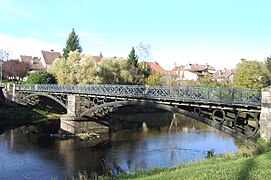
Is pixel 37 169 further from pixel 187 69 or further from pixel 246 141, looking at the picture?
pixel 187 69

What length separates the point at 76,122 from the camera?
104 ft

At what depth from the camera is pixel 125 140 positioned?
93.6ft

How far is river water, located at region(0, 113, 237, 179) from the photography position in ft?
64.4

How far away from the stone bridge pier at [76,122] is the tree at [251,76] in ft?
81.6

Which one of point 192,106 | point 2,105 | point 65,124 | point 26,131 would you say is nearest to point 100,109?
point 65,124

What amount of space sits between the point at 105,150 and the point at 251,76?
30703 millimetres

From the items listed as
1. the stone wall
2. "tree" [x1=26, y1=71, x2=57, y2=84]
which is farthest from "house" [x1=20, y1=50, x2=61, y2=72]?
the stone wall

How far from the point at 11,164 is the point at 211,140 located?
17603 mm

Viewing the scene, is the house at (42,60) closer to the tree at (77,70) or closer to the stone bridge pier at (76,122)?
the tree at (77,70)

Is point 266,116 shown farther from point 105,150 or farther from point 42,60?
point 42,60

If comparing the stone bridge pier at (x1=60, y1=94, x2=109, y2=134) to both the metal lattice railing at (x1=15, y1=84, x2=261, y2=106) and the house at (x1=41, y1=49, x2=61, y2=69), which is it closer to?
the metal lattice railing at (x1=15, y1=84, x2=261, y2=106)

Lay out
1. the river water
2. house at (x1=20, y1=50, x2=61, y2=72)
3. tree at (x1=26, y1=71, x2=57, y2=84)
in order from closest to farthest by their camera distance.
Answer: the river water → tree at (x1=26, y1=71, x2=57, y2=84) → house at (x1=20, y1=50, x2=61, y2=72)

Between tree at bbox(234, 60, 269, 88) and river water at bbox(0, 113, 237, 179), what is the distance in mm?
15749

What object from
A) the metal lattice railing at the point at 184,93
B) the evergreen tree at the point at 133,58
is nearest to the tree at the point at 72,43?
the evergreen tree at the point at 133,58
